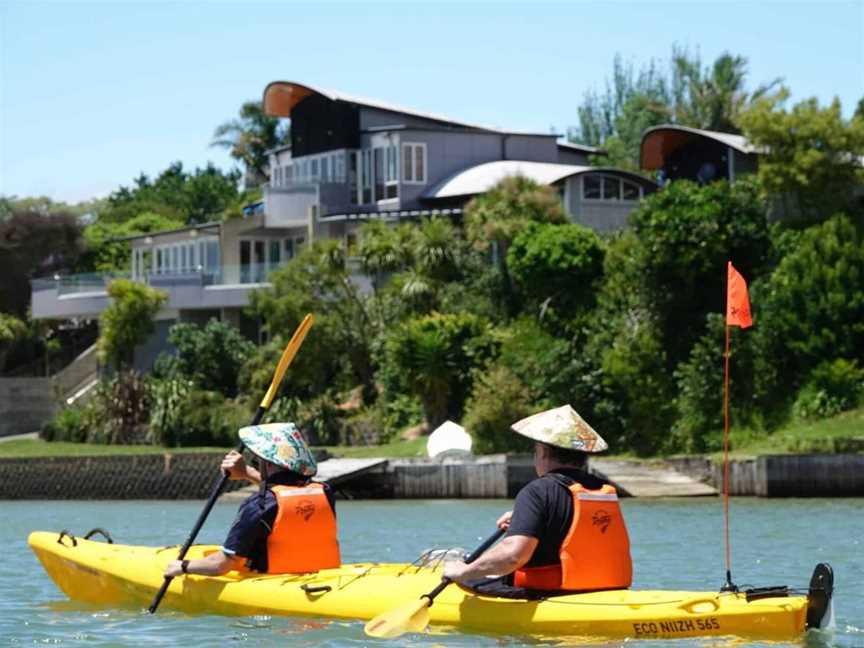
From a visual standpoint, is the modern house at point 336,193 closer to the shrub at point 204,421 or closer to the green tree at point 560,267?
the shrub at point 204,421

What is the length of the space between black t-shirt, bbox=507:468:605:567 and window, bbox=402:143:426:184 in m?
45.5

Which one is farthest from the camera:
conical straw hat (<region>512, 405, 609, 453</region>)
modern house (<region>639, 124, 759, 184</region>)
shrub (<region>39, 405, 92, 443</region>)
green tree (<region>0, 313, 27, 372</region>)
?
green tree (<region>0, 313, 27, 372</region>)

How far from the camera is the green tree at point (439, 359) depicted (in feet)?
142

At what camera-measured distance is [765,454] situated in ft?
112

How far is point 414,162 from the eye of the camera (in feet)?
189

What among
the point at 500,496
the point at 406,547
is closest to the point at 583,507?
the point at 406,547

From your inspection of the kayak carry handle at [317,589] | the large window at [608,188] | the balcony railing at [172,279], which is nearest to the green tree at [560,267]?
the large window at [608,188]

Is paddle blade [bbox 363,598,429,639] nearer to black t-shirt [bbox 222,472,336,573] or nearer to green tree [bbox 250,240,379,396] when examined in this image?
black t-shirt [bbox 222,472,336,573]

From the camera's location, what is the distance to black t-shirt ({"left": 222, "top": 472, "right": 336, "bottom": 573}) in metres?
14.1

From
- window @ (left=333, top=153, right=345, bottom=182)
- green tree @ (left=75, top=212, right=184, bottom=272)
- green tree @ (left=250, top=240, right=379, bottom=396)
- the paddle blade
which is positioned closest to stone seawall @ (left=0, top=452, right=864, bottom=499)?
green tree @ (left=250, top=240, right=379, bottom=396)

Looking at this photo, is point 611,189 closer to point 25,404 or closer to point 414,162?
point 414,162

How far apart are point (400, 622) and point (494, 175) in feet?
141

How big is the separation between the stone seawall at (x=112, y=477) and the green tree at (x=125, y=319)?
9651mm

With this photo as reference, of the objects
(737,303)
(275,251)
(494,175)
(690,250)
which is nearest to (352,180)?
(275,251)
